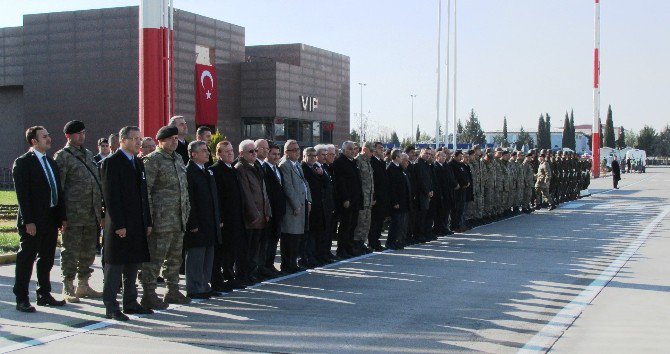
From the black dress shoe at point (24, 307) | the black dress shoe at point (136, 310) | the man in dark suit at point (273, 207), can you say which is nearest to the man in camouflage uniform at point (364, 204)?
the man in dark suit at point (273, 207)

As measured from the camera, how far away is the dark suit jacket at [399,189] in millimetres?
15188

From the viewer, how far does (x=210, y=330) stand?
7871 millimetres

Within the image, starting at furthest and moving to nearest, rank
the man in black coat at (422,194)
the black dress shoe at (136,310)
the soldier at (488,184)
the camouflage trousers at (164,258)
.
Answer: the soldier at (488,184) → the man in black coat at (422,194) → the camouflage trousers at (164,258) → the black dress shoe at (136,310)

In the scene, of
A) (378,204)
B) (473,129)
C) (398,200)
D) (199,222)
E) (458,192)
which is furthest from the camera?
(473,129)

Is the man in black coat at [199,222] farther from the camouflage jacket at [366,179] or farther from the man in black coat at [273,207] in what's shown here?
the camouflage jacket at [366,179]

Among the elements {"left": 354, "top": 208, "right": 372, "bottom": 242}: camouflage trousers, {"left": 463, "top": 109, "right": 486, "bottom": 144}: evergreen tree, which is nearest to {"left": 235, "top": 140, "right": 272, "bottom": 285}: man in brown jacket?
{"left": 354, "top": 208, "right": 372, "bottom": 242}: camouflage trousers

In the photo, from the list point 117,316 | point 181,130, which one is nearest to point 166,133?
point 181,130

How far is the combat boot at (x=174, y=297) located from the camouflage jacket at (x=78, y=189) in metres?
1.21

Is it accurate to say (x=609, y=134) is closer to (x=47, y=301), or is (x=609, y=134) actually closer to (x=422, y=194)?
(x=422, y=194)

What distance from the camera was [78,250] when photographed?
31.4 feet

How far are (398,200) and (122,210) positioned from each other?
7.69 m

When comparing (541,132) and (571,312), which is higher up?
(541,132)

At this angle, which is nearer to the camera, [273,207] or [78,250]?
[78,250]

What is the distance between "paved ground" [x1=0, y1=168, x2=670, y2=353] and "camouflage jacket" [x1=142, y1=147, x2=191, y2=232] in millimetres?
957
